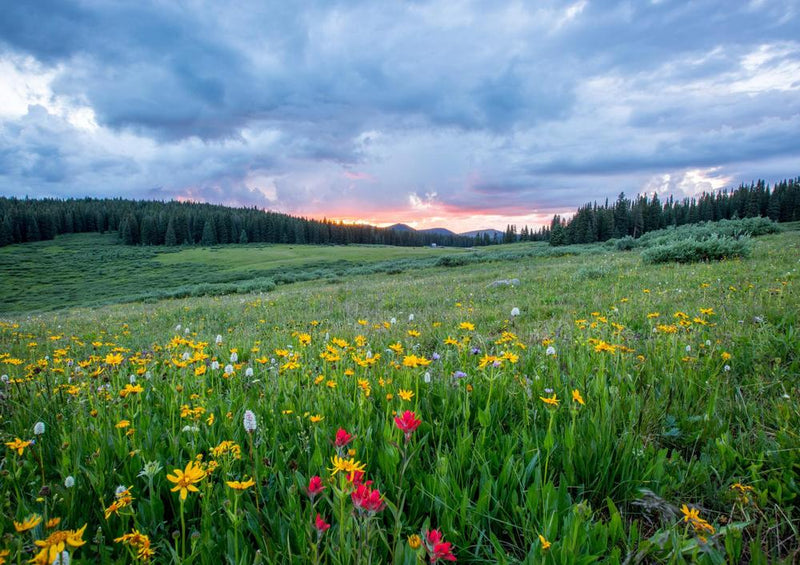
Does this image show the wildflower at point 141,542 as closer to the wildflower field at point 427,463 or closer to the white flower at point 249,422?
the wildflower field at point 427,463

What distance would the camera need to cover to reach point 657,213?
90.8 metres

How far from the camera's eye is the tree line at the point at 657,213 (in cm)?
8456

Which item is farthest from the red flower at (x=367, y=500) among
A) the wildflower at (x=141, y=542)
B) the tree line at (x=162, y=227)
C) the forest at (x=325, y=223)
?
the tree line at (x=162, y=227)

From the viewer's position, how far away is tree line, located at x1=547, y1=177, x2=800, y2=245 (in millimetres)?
84562

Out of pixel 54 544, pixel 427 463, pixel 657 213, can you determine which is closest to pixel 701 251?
pixel 427 463

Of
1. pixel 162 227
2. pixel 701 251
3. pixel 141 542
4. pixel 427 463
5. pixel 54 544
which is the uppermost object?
pixel 162 227

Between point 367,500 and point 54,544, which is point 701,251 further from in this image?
point 54,544

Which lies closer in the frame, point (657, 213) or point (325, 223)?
point (657, 213)

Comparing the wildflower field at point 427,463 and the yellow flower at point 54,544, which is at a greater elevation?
the yellow flower at point 54,544

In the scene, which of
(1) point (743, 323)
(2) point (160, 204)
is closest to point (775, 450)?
(1) point (743, 323)

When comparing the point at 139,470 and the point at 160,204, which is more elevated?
the point at 160,204

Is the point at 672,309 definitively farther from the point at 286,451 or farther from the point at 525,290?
the point at 286,451

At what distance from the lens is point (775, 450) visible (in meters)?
2.02

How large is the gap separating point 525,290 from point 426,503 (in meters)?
9.53
